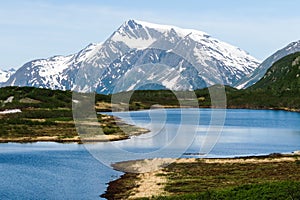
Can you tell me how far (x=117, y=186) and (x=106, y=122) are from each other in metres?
97.1

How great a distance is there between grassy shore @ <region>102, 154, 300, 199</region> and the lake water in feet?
13.5

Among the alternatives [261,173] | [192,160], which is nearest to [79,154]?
[192,160]

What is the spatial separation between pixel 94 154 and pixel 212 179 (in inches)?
1400

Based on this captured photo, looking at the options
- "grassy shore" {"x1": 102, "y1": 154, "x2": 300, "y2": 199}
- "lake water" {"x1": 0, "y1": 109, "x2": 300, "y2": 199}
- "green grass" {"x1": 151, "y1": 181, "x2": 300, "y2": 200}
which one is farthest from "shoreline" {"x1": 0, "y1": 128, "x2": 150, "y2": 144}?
"green grass" {"x1": 151, "y1": 181, "x2": 300, "y2": 200}

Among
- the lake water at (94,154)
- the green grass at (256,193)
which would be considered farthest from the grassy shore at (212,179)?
the lake water at (94,154)

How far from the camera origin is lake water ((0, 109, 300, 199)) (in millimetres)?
64688

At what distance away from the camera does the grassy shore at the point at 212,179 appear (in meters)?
51.4

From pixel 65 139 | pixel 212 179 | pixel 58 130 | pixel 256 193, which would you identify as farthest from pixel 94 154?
pixel 256 193

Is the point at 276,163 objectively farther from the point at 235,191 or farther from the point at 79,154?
the point at 79,154

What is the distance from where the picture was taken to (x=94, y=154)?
3807 inches

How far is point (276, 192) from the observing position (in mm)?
49406

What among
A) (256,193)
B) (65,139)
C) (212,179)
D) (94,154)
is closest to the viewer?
(256,193)

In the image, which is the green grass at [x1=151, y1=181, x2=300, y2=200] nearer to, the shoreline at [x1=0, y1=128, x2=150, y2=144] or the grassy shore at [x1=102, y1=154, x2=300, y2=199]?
the grassy shore at [x1=102, y1=154, x2=300, y2=199]

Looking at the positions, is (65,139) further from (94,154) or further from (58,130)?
(94,154)
